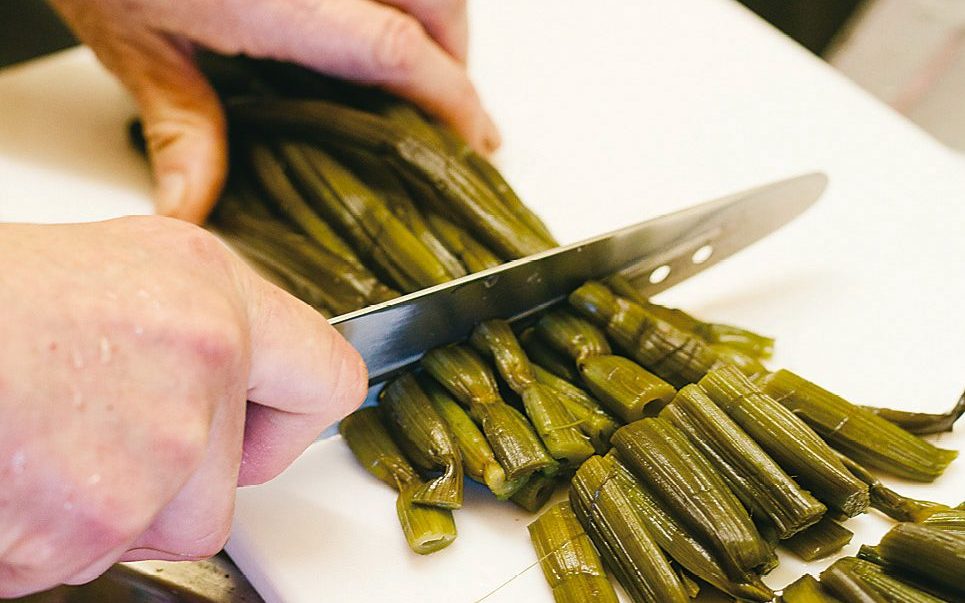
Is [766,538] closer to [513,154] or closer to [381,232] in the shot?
[381,232]

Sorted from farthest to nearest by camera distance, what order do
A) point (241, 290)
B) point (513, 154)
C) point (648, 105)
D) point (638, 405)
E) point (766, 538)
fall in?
1. point (648, 105)
2. point (513, 154)
3. point (638, 405)
4. point (766, 538)
5. point (241, 290)

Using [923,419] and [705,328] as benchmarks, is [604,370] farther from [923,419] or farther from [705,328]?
[923,419]

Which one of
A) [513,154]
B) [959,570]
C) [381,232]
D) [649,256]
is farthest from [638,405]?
[513,154]

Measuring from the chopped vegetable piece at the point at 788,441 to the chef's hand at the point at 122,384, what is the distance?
32.7 inches

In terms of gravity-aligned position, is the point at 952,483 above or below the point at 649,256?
above

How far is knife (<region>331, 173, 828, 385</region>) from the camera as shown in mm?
1798

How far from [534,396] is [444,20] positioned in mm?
1282

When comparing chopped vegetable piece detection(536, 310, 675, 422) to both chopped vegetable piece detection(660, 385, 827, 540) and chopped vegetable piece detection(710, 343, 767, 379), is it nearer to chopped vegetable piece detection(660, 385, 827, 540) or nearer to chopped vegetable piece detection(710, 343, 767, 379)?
chopped vegetable piece detection(660, 385, 827, 540)

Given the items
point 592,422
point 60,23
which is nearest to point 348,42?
point 592,422

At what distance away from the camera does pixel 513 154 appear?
2656mm

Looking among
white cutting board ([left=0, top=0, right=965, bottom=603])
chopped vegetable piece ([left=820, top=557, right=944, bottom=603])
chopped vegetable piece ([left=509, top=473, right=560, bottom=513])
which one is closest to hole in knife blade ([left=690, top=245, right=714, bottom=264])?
white cutting board ([left=0, top=0, right=965, bottom=603])

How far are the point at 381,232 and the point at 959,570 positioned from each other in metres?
1.36

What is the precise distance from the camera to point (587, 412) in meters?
1.82

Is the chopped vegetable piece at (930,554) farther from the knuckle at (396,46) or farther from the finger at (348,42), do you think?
the knuckle at (396,46)
